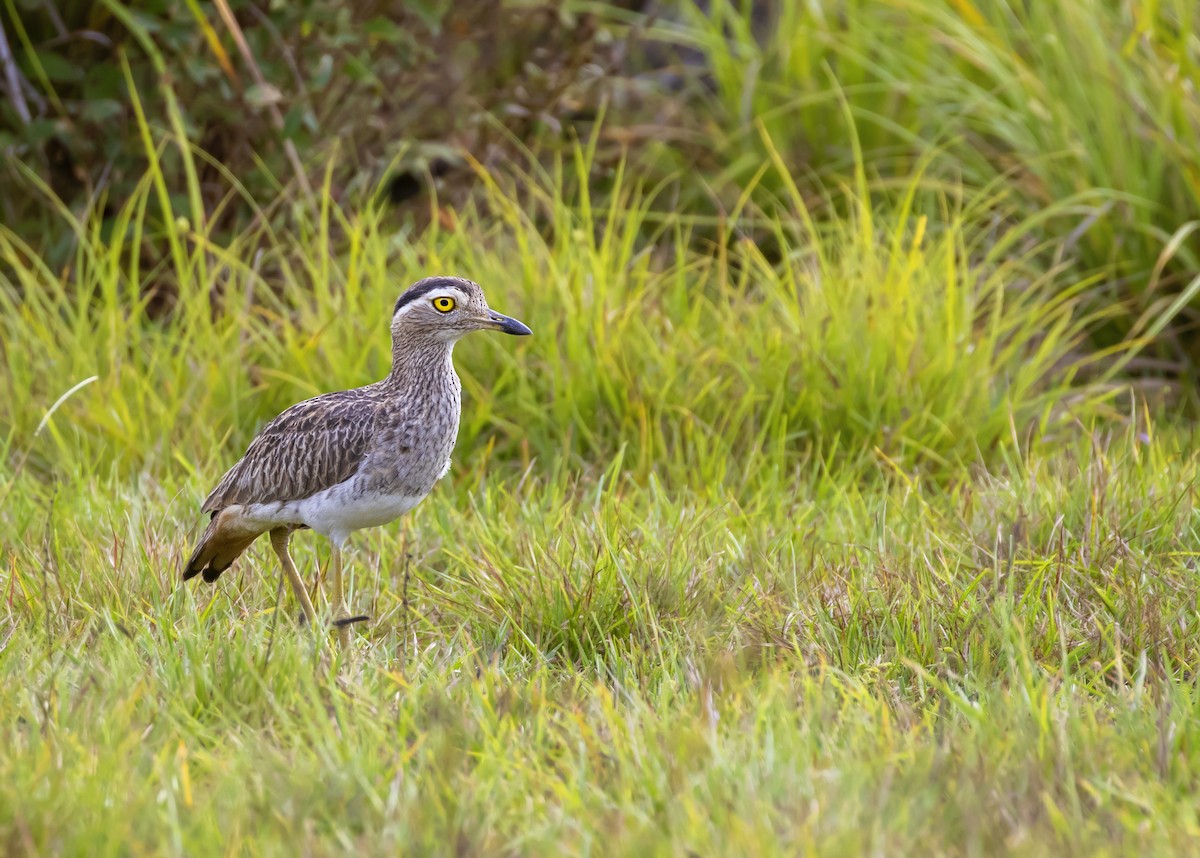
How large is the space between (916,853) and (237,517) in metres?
2.26

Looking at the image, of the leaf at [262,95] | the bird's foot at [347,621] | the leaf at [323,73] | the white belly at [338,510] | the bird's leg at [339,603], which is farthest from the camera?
the leaf at [323,73]

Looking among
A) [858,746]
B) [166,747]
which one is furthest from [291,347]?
[858,746]

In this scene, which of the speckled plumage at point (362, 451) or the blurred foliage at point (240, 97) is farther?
the blurred foliage at point (240, 97)

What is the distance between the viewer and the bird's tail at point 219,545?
4355mm

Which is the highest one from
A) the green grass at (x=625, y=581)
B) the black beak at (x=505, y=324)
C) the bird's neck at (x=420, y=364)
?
the black beak at (x=505, y=324)

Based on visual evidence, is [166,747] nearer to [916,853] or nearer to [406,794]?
[406,794]

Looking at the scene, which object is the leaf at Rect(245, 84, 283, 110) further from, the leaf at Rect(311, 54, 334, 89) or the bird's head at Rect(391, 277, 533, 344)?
the bird's head at Rect(391, 277, 533, 344)

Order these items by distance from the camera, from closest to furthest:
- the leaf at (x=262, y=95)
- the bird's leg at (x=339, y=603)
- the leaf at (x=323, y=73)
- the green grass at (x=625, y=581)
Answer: the green grass at (x=625, y=581) < the bird's leg at (x=339, y=603) < the leaf at (x=262, y=95) < the leaf at (x=323, y=73)

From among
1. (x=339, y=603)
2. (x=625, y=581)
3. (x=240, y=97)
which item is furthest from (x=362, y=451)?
(x=240, y=97)

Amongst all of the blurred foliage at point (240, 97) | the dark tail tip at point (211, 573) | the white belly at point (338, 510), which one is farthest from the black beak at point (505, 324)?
the blurred foliage at point (240, 97)

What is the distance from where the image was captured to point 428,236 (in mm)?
6547

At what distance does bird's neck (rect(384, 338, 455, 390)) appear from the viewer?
14.7 ft

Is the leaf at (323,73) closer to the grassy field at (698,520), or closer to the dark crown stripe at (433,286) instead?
the grassy field at (698,520)

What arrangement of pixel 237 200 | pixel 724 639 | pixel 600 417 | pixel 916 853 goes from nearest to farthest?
1. pixel 916 853
2. pixel 724 639
3. pixel 600 417
4. pixel 237 200
